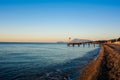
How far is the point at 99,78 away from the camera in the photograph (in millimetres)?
11547

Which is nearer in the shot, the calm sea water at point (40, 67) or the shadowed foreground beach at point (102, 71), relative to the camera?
the shadowed foreground beach at point (102, 71)

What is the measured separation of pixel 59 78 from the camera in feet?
45.2

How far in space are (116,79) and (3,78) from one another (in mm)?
8171

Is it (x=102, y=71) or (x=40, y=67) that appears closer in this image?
(x=102, y=71)

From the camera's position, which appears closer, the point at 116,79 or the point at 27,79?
the point at 116,79

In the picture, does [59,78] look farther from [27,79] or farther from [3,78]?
[3,78]

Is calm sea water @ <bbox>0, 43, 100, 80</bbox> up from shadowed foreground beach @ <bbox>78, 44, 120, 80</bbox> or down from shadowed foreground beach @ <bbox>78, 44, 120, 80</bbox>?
down

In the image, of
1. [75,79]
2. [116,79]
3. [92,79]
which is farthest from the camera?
[75,79]

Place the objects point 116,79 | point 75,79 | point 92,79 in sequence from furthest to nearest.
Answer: point 75,79 < point 92,79 < point 116,79

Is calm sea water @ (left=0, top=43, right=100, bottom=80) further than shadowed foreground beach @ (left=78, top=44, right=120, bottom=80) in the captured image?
Yes

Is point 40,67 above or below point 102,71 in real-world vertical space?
below

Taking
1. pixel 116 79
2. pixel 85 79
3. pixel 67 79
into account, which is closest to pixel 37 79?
pixel 67 79

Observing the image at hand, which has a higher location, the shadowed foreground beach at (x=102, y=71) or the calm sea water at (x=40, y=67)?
the shadowed foreground beach at (x=102, y=71)

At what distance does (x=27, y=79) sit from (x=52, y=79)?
1.87 meters
